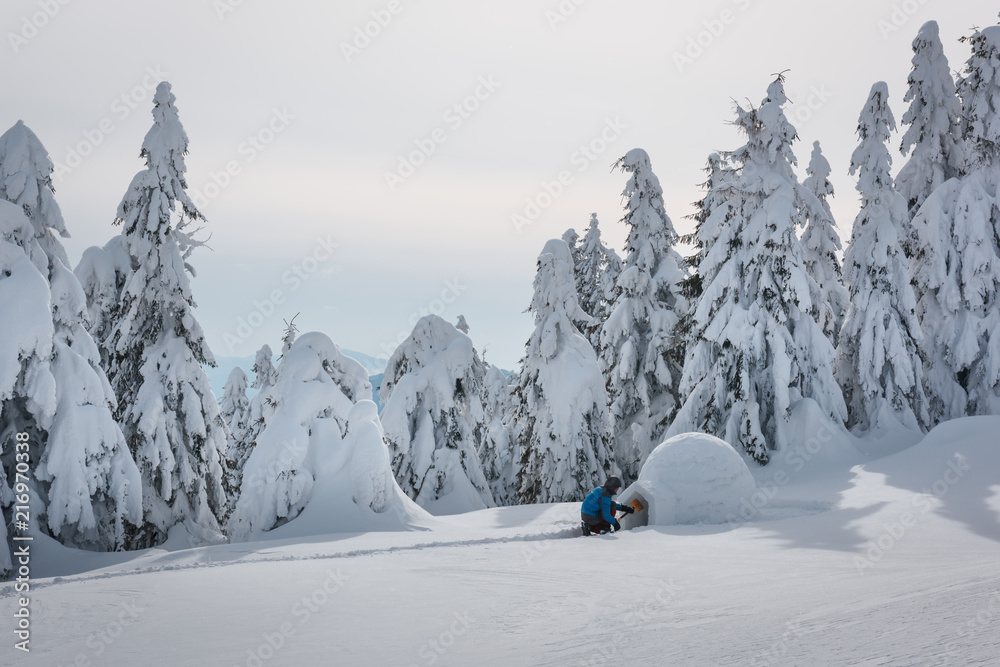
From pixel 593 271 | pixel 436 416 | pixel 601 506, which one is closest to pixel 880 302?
pixel 601 506

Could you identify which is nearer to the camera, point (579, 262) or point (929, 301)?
point (929, 301)

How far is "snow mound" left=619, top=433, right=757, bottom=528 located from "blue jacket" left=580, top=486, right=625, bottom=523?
36.7 inches

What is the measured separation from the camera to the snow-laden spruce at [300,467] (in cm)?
1550

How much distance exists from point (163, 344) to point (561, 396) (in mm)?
13110

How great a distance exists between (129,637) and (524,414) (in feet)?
70.9

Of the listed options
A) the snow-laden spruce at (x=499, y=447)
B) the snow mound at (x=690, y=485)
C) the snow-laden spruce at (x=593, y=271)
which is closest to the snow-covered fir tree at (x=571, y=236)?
the snow-laden spruce at (x=593, y=271)

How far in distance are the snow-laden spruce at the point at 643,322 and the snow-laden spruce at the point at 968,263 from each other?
8314 mm

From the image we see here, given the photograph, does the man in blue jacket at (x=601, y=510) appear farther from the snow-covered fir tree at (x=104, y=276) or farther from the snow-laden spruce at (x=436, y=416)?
the snow-covered fir tree at (x=104, y=276)

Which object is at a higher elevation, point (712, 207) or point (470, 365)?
point (712, 207)

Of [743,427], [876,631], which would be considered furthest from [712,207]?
[876,631]

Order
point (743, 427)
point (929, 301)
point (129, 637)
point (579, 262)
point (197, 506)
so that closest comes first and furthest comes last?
point (129, 637) → point (743, 427) → point (197, 506) → point (929, 301) → point (579, 262)

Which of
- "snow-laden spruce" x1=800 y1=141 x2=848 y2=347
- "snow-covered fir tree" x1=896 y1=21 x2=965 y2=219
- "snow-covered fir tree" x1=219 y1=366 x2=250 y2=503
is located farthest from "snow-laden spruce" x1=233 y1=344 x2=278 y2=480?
"snow-covered fir tree" x1=896 y1=21 x2=965 y2=219

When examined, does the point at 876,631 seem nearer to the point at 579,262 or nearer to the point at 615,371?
the point at 615,371

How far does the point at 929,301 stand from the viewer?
23.5 metres
